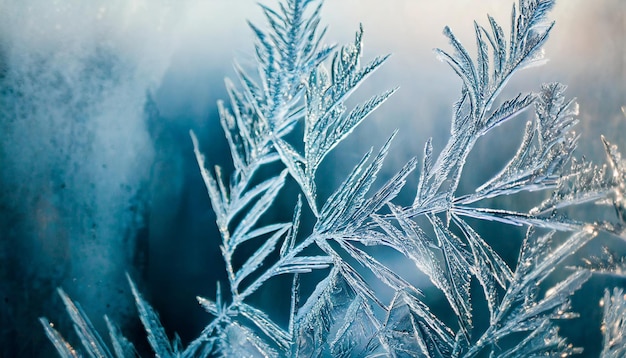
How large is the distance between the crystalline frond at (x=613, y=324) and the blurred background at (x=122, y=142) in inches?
7.9

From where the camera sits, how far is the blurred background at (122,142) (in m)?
0.23

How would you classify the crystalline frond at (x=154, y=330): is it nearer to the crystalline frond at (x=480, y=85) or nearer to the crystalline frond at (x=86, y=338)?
the crystalline frond at (x=86, y=338)

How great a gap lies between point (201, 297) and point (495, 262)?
168 millimetres

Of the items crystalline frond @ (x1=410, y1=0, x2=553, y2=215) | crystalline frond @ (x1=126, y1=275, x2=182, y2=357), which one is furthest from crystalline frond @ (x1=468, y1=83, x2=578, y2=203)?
crystalline frond @ (x1=126, y1=275, x2=182, y2=357)

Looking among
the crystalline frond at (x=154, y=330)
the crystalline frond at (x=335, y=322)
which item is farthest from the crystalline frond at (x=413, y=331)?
the crystalline frond at (x=154, y=330)

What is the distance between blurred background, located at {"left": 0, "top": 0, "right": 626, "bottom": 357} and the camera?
23cm

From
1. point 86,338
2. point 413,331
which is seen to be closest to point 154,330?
point 86,338

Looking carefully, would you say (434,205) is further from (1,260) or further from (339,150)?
(1,260)

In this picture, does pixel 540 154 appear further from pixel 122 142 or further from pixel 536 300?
pixel 122 142

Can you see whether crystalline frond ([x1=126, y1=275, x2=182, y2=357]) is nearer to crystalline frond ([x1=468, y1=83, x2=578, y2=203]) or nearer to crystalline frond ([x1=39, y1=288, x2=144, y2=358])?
crystalline frond ([x1=39, y1=288, x2=144, y2=358])

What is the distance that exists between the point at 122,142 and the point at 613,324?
0.33 meters

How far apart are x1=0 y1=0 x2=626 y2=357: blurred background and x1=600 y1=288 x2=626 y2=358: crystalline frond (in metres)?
0.20

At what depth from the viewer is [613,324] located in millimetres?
321

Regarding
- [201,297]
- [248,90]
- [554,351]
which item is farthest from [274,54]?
[554,351]
